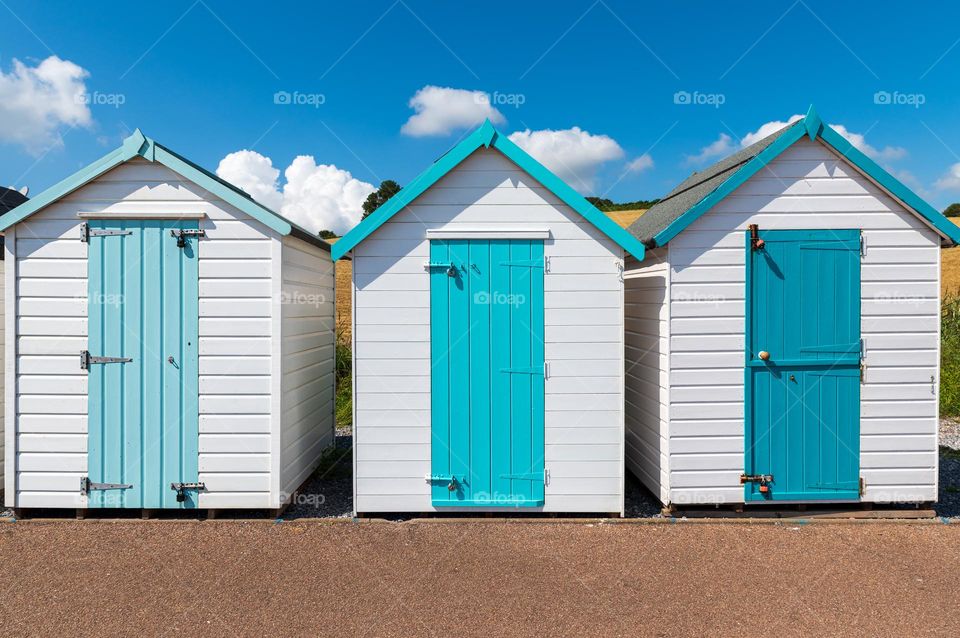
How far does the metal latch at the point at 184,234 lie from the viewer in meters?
5.43

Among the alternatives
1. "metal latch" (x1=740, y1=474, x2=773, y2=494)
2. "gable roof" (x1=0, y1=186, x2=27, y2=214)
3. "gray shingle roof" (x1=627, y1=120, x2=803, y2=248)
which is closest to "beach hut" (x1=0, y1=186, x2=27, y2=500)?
"gable roof" (x1=0, y1=186, x2=27, y2=214)

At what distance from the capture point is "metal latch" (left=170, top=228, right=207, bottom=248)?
5430 mm

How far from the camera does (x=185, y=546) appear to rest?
497 centimetres

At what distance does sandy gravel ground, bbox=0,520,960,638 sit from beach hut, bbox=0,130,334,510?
0.48 meters

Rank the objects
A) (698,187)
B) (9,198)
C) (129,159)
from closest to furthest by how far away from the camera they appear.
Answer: (129,159)
(698,187)
(9,198)

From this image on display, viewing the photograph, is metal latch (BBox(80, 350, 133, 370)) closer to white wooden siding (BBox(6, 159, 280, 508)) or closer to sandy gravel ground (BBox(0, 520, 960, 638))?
white wooden siding (BBox(6, 159, 280, 508))

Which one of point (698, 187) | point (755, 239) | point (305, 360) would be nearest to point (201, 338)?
point (305, 360)

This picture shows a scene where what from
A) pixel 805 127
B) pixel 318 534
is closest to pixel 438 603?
pixel 318 534

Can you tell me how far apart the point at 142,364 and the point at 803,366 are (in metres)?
6.29

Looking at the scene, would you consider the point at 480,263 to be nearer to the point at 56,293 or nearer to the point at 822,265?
the point at 822,265

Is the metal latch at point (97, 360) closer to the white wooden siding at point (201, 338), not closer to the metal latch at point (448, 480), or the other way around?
the white wooden siding at point (201, 338)

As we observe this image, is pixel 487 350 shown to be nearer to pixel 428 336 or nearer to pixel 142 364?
pixel 428 336

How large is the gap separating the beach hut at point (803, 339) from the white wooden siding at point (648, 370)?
9cm

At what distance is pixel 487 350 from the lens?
5523 mm
